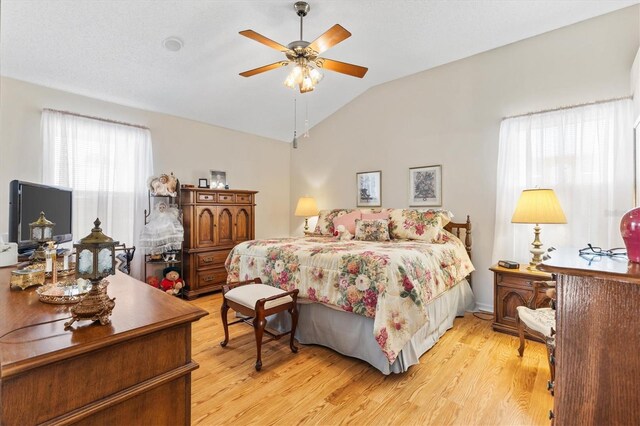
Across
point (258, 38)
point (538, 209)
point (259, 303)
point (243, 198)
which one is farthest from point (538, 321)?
point (243, 198)

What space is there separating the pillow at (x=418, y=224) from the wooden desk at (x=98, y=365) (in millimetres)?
2769

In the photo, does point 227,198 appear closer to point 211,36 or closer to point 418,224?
point 211,36

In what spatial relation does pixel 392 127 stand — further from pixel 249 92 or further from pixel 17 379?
pixel 17 379

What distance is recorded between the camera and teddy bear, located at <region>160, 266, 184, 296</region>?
361 cm

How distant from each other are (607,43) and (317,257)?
330 centimetres

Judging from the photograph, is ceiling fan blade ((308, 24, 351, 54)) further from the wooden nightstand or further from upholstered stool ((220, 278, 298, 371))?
the wooden nightstand

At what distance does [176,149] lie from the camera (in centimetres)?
405

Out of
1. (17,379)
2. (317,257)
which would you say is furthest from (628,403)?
(317,257)

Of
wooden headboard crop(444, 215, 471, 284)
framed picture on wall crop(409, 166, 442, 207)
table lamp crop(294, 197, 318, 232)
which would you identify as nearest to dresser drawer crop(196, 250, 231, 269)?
table lamp crop(294, 197, 318, 232)

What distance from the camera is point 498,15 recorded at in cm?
278

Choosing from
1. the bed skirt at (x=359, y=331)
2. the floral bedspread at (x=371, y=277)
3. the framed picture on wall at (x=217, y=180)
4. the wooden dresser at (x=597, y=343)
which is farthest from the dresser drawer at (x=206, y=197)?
the wooden dresser at (x=597, y=343)

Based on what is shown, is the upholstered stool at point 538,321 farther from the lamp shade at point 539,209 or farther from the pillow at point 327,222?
the pillow at point 327,222

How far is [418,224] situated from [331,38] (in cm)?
211

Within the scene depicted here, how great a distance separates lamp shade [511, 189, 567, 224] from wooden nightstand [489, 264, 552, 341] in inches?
18.9
